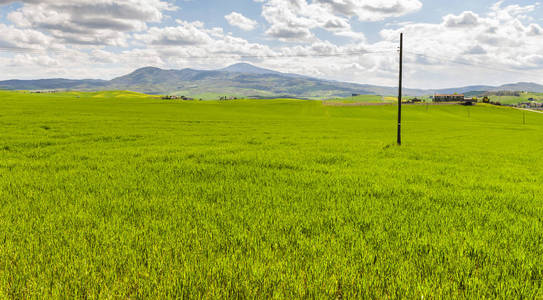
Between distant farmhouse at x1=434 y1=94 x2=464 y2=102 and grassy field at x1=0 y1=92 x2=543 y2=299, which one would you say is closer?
grassy field at x1=0 y1=92 x2=543 y2=299

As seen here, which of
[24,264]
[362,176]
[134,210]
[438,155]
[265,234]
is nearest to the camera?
[24,264]

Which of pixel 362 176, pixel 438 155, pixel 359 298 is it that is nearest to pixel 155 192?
pixel 359 298

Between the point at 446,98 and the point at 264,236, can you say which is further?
the point at 446,98

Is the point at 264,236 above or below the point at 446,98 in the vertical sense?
below

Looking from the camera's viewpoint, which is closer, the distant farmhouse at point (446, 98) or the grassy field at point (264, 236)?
the grassy field at point (264, 236)

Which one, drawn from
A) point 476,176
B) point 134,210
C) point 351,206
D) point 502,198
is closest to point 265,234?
point 351,206

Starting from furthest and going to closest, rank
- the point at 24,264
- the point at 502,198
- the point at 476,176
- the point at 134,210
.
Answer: the point at 476,176 → the point at 502,198 → the point at 134,210 → the point at 24,264

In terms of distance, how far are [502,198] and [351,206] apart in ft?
16.7

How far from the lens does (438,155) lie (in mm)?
17531

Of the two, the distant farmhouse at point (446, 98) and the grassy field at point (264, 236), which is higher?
the distant farmhouse at point (446, 98)

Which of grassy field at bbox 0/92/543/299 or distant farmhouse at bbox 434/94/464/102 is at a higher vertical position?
distant farmhouse at bbox 434/94/464/102

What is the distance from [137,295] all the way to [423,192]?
27.8ft

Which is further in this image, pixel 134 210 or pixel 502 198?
pixel 502 198

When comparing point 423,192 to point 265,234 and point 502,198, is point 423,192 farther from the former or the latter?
point 265,234
